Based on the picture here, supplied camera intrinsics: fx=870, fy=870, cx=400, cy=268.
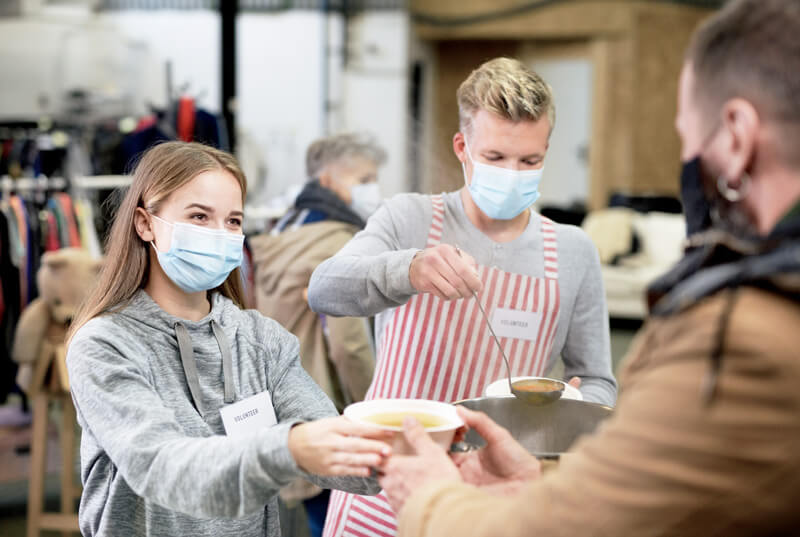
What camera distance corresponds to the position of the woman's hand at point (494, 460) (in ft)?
3.96

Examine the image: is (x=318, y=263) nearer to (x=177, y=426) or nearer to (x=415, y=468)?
(x=177, y=426)

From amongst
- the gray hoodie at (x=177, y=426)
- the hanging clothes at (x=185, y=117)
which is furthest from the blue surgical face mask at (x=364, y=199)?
the hanging clothes at (x=185, y=117)

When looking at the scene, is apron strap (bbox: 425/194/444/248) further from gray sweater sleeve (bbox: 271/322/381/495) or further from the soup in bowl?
the soup in bowl

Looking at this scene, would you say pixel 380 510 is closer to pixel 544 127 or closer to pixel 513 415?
pixel 513 415

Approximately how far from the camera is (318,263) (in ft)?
9.58

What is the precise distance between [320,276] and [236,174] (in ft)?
0.92

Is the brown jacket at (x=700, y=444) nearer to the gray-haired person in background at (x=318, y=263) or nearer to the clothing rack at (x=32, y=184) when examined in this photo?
the gray-haired person in background at (x=318, y=263)

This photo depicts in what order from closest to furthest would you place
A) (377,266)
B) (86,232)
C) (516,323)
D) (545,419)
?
(545,419), (377,266), (516,323), (86,232)

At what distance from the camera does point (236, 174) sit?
160 cm

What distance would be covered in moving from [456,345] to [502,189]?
0.34 m

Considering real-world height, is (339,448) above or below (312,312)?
above

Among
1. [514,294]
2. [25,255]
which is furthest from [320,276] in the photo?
[25,255]

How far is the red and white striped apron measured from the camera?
5.87 feet

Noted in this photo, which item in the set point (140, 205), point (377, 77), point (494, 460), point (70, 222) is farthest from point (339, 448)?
point (377, 77)
